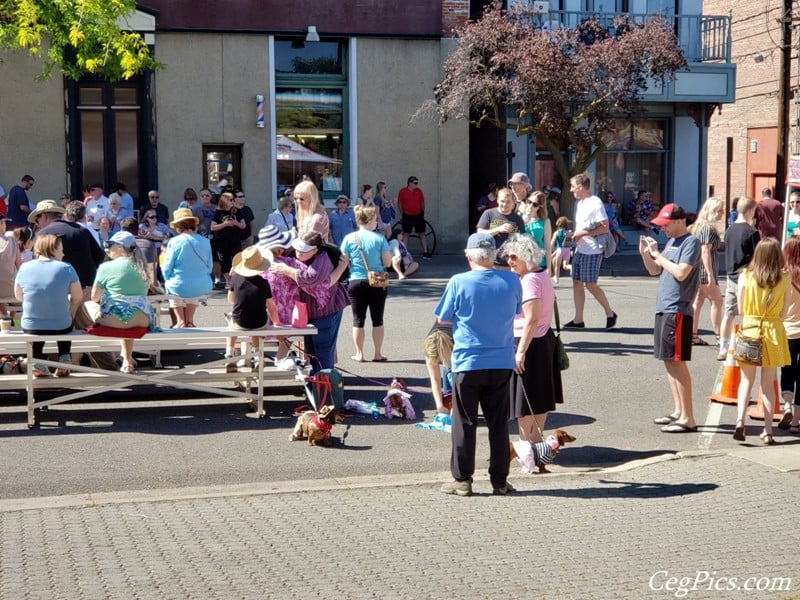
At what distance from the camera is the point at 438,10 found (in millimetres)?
27234

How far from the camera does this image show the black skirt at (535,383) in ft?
28.5

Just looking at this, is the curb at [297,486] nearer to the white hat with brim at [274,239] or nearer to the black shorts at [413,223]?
the white hat with brim at [274,239]

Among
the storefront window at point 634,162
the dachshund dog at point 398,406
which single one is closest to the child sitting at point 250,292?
the dachshund dog at point 398,406

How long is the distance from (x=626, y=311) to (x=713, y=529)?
10.9 m

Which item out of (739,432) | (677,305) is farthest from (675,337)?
(739,432)

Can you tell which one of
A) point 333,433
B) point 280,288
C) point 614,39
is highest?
point 614,39

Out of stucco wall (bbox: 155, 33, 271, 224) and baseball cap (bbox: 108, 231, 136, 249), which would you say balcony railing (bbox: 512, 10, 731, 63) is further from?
baseball cap (bbox: 108, 231, 136, 249)

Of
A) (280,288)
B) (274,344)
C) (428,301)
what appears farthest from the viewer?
(428,301)

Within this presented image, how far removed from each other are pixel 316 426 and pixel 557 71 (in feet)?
54.8

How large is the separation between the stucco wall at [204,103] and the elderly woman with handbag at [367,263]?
47.6 ft

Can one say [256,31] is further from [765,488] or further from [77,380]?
[765,488]

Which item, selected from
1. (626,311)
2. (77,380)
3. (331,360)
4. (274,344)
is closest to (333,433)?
(331,360)

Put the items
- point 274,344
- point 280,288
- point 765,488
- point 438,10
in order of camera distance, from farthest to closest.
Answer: point 438,10
point 274,344
point 280,288
point 765,488

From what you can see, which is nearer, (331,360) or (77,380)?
(77,380)
